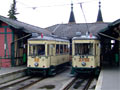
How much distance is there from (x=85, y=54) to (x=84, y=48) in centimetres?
43

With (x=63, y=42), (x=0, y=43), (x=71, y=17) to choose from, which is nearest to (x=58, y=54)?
(x=63, y=42)

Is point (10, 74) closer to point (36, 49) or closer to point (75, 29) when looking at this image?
point (36, 49)

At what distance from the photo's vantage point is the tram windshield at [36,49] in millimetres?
16016

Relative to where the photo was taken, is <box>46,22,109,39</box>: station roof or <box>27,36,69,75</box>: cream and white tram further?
<box>46,22,109,39</box>: station roof

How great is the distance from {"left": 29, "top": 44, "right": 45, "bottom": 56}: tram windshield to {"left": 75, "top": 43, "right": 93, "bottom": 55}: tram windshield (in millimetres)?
2484

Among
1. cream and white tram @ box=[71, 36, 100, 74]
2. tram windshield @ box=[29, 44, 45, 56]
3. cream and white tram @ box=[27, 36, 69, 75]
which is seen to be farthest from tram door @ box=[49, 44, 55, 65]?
cream and white tram @ box=[71, 36, 100, 74]

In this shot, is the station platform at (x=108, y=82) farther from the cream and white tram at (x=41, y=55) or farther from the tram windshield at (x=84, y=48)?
the cream and white tram at (x=41, y=55)

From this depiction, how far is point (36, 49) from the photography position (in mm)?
16141

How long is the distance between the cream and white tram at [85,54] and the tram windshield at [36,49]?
7.60 feet

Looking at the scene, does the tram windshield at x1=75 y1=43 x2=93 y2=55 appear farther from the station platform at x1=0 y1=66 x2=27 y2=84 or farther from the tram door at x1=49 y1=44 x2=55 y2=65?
the station platform at x1=0 y1=66 x2=27 y2=84

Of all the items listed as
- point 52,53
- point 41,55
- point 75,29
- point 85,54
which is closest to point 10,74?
point 41,55

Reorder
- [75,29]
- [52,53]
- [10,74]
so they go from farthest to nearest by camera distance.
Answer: [75,29] < [52,53] < [10,74]

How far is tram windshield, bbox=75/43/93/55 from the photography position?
607 inches

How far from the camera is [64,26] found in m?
36.1
